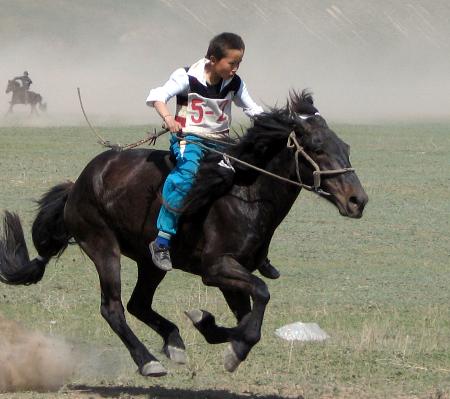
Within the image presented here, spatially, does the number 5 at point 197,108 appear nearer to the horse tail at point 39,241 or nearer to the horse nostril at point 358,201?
the horse nostril at point 358,201

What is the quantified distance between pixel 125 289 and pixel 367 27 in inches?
3866

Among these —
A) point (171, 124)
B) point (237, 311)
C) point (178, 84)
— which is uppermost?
point (178, 84)

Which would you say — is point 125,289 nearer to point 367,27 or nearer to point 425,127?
point 425,127

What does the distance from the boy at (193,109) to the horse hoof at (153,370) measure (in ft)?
2.32

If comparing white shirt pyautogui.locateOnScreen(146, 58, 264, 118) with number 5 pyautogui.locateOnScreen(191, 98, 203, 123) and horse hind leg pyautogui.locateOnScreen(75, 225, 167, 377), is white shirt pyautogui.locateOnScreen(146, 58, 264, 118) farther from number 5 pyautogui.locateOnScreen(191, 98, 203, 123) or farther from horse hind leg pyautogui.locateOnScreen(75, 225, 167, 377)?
horse hind leg pyautogui.locateOnScreen(75, 225, 167, 377)

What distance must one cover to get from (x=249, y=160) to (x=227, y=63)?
670 mm

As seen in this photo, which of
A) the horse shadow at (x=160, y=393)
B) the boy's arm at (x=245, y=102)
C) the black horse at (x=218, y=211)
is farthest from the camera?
the boy's arm at (x=245, y=102)

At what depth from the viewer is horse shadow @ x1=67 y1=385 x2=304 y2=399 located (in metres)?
8.36

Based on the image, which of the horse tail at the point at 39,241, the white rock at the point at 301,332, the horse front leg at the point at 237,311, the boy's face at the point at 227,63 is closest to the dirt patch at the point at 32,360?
the horse tail at the point at 39,241

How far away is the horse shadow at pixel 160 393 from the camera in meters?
8.36

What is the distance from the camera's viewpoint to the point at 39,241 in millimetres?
9766

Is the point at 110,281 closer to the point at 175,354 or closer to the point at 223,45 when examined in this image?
the point at 175,354

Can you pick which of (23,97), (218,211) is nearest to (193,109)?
(218,211)

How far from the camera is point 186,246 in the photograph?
27.4ft
